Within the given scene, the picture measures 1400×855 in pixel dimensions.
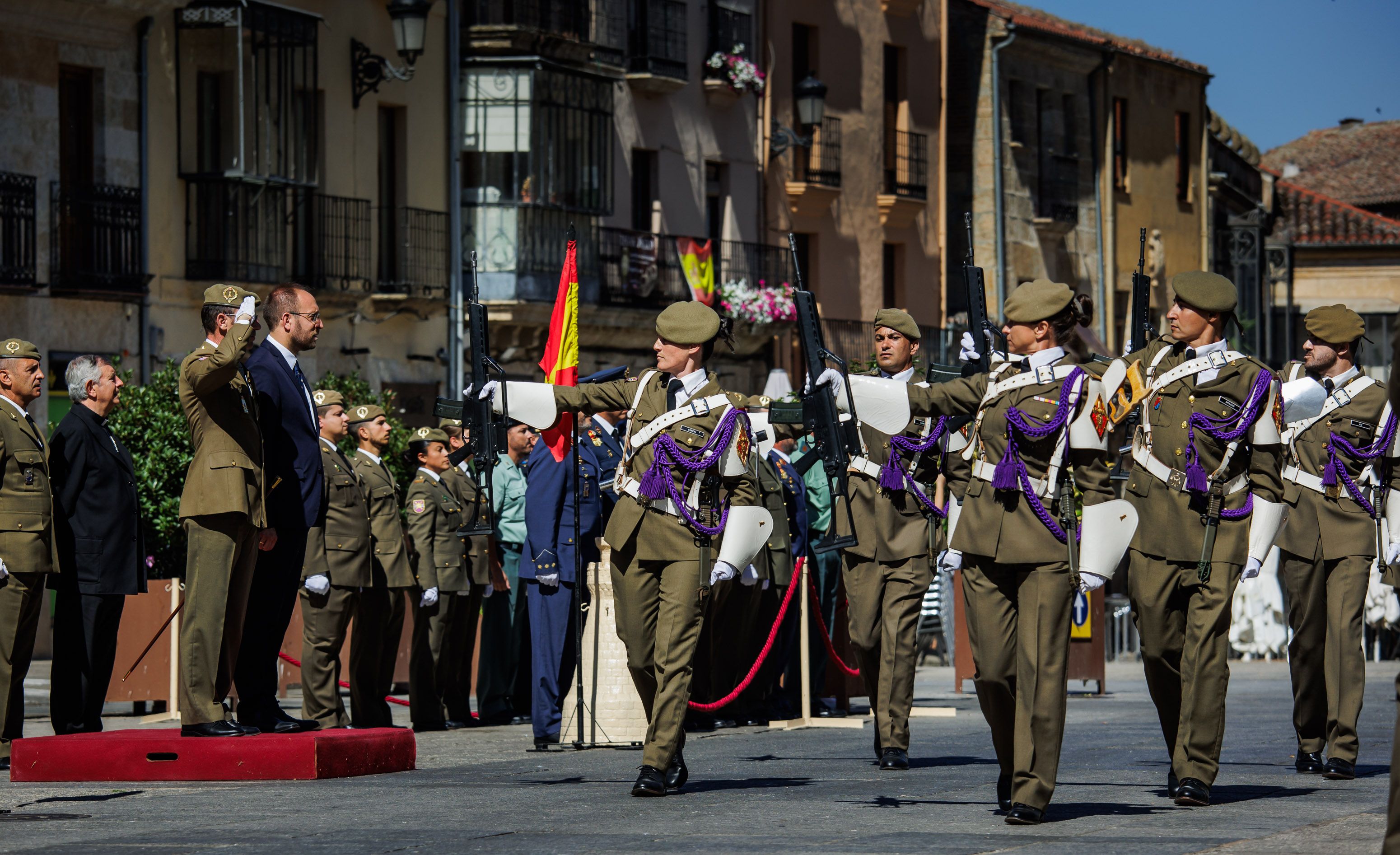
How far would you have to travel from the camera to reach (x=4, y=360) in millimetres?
12523

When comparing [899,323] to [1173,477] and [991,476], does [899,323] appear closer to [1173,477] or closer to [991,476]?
[1173,477]

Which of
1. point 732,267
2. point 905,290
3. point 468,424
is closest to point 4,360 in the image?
point 468,424

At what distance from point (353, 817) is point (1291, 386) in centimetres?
553

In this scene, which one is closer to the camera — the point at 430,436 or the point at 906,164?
the point at 430,436

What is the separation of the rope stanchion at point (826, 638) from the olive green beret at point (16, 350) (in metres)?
5.30

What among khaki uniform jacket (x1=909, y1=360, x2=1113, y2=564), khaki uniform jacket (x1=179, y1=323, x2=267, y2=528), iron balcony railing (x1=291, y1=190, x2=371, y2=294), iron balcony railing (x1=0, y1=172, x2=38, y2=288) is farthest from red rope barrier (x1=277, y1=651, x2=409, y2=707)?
iron balcony railing (x1=291, y1=190, x2=371, y2=294)

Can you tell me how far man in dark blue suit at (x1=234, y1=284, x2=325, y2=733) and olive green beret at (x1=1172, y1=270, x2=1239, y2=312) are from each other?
13.3 feet

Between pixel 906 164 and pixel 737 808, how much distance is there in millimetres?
35054

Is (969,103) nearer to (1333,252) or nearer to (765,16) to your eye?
(765,16)

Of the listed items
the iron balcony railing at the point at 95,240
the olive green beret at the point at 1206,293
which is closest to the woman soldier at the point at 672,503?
the olive green beret at the point at 1206,293

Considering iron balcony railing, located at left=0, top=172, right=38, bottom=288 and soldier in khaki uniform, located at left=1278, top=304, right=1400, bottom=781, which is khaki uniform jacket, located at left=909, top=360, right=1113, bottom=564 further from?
iron balcony railing, located at left=0, top=172, right=38, bottom=288

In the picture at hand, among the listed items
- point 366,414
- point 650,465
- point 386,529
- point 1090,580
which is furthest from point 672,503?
point 366,414

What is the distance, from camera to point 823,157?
4178 centimetres

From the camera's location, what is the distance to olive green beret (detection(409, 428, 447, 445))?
51.3ft
